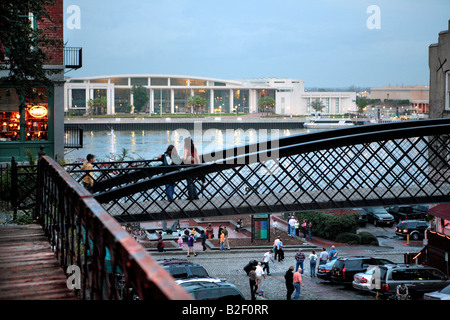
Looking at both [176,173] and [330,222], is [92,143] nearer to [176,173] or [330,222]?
[330,222]

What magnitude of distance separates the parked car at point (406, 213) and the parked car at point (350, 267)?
803 inches

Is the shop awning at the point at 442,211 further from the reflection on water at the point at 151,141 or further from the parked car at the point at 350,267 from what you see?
the reflection on water at the point at 151,141

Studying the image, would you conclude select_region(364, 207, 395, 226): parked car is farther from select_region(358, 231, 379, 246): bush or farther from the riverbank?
the riverbank

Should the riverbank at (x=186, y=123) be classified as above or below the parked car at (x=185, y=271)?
above

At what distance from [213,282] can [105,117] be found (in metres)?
151

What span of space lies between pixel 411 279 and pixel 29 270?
21763 mm

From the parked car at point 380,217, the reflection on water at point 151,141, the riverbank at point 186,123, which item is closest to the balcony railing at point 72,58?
the parked car at point 380,217

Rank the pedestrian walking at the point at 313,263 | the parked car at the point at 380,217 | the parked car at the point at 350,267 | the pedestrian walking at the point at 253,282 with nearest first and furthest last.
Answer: the pedestrian walking at the point at 253,282 → the parked car at the point at 350,267 → the pedestrian walking at the point at 313,263 → the parked car at the point at 380,217

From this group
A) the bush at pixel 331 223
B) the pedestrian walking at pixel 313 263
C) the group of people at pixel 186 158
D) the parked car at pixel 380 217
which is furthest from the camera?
the parked car at pixel 380 217

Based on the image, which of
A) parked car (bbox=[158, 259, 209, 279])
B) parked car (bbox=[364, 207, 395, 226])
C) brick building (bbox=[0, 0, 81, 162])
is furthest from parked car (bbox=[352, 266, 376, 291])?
parked car (bbox=[364, 207, 395, 226])

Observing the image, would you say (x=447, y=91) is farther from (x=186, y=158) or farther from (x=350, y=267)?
(x=186, y=158)

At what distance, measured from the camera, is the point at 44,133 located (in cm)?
2652

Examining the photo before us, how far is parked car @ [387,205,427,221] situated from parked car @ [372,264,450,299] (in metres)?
22.5

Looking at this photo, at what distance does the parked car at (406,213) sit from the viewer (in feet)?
157
